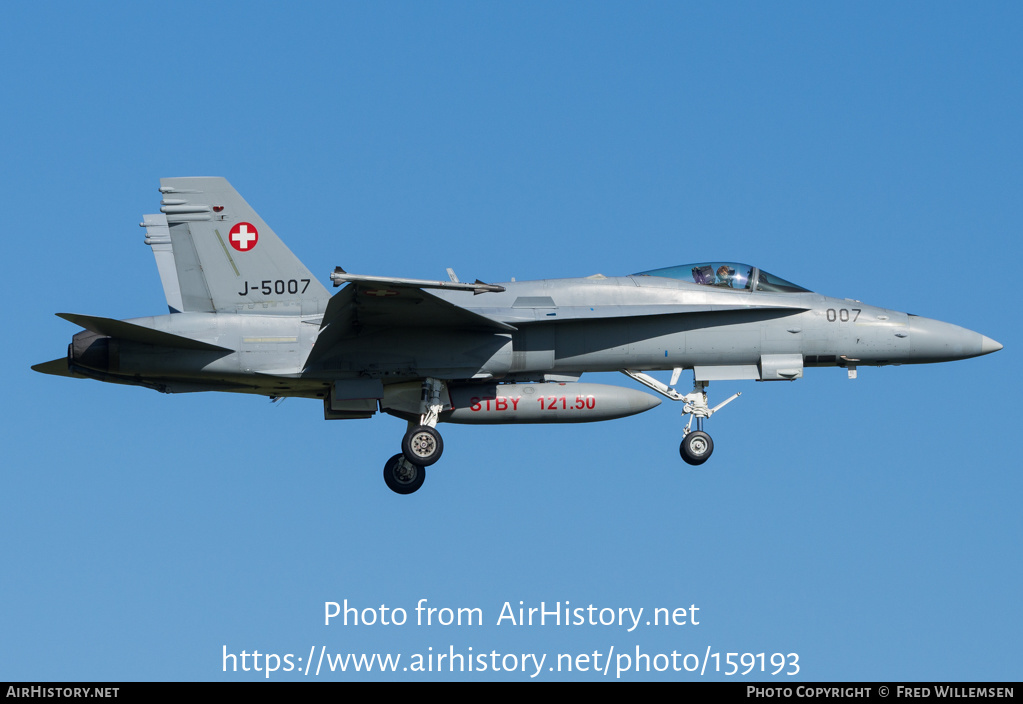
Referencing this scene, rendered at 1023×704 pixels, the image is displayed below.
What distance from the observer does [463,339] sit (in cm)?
2058

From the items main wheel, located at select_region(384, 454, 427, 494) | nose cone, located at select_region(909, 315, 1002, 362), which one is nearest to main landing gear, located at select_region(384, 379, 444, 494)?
main wheel, located at select_region(384, 454, 427, 494)

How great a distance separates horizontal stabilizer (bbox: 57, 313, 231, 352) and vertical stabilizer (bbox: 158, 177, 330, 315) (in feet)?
2.63

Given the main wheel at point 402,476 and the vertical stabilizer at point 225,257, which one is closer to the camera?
the vertical stabilizer at point 225,257

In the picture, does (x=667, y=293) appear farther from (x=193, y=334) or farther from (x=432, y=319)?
(x=193, y=334)

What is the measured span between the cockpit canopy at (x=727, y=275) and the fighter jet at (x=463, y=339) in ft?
0.09

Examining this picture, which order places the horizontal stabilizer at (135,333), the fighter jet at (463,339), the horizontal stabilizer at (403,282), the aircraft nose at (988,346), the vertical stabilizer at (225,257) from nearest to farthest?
the horizontal stabilizer at (403,282), the horizontal stabilizer at (135,333), the fighter jet at (463,339), the vertical stabilizer at (225,257), the aircraft nose at (988,346)

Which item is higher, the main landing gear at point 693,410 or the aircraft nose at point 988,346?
the aircraft nose at point 988,346

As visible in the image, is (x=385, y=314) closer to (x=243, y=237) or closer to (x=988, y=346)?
(x=243, y=237)

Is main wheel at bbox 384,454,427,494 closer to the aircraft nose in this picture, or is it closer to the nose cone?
the nose cone

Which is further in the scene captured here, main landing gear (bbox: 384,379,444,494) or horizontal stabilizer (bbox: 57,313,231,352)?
main landing gear (bbox: 384,379,444,494)

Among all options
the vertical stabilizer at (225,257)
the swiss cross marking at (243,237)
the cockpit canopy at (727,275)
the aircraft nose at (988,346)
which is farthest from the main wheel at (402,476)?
the aircraft nose at (988,346)

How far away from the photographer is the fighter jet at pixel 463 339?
65.3 feet

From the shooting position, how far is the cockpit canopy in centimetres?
2156

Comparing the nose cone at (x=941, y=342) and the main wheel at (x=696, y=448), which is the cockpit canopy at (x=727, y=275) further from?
the main wheel at (x=696, y=448)
